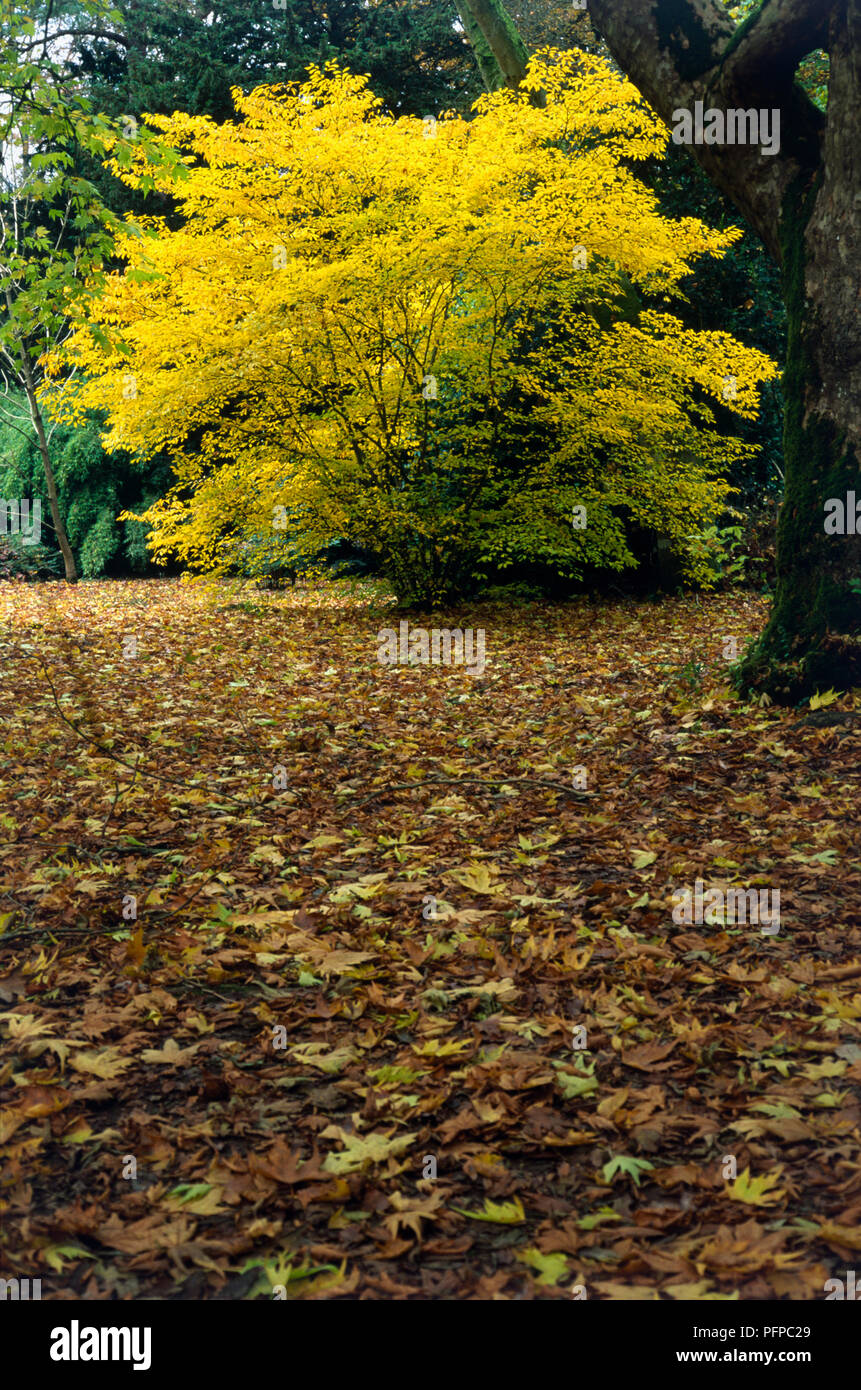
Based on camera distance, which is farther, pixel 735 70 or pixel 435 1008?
pixel 735 70

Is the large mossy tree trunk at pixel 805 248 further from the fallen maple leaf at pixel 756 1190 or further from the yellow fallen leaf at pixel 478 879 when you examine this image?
the fallen maple leaf at pixel 756 1190

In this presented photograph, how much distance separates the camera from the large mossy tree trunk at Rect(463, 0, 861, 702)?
5.32m

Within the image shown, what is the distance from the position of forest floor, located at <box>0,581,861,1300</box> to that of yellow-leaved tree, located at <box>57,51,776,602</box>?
460cm

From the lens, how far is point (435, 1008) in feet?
10.5

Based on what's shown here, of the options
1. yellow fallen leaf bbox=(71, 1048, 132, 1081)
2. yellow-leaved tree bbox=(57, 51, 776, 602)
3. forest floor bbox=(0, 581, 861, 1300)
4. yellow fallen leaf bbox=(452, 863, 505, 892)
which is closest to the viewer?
forest floor bbox=(0, 581, 861, 1300)

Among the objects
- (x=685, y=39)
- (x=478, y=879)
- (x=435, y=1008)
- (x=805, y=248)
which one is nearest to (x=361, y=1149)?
(x=435, y=1008)

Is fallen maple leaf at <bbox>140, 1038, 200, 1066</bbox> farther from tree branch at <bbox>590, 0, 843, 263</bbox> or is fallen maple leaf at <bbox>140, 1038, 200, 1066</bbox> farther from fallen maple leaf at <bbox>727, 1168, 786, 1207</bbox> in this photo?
tree branch at <bbox>590, 0, 843, 263</bbox>

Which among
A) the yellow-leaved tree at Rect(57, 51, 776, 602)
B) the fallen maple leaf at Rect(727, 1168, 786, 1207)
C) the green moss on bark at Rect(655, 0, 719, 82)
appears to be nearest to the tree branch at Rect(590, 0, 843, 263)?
the green moss on bark at Rect(655, 0, 719, 82)

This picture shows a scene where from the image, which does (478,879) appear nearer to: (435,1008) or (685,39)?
(435,1008)

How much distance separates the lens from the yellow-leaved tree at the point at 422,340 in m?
9.52

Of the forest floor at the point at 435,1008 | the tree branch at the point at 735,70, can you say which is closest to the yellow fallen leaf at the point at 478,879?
the forest floor at the point at 435,1008

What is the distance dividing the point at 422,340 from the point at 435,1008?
8.42 m

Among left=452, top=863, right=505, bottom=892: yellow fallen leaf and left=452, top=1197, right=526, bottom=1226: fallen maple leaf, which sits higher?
left=452, top=863, right=505, bottom=892: yellow fallen leaf

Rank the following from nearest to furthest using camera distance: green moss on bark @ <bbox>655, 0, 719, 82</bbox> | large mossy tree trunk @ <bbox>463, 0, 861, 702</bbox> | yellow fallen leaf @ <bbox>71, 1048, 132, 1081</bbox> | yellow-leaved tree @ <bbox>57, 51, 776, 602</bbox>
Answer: yellow fallen leaf @ <bbox>71, 1048, 132, 1081</bbox> < large mossy tree trunk @ <bbox>463, 0, 861, 702</bbox> < green moss on bark @ <bbox>655, 0, 719, 82</bbox> < yellow-leaved tree @ <bbox>57, 51, 776, 602</bbox>
